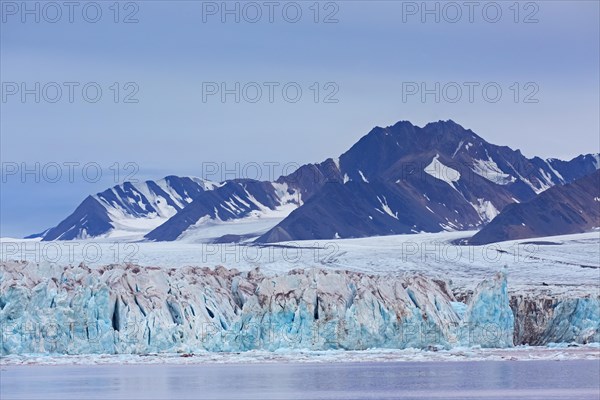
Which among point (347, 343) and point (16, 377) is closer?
point (16, 377)

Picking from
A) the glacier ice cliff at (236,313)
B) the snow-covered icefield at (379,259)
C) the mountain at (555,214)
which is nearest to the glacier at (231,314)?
the glacier ice cliff at (236,313)

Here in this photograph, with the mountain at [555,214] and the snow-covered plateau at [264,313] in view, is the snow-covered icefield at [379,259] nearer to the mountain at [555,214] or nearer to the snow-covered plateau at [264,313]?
the snow-covered plateau at [264,313]

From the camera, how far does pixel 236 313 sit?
140 ft

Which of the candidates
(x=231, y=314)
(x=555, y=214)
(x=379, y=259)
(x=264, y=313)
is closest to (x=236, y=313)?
(x=231, y=314)

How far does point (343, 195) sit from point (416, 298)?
447 feet

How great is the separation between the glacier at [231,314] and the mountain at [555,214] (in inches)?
3467

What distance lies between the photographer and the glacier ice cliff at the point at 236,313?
39625mm

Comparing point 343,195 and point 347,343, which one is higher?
point 343,195

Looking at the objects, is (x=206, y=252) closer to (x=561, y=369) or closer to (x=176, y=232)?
(x=561, y=369)

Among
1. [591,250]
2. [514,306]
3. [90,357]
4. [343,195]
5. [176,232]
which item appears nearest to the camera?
[90,357]

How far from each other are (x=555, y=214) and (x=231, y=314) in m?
104

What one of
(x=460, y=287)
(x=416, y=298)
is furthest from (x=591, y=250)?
(x=416, y=298)

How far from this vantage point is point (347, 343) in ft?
134

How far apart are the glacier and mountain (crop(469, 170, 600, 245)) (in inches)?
3467
